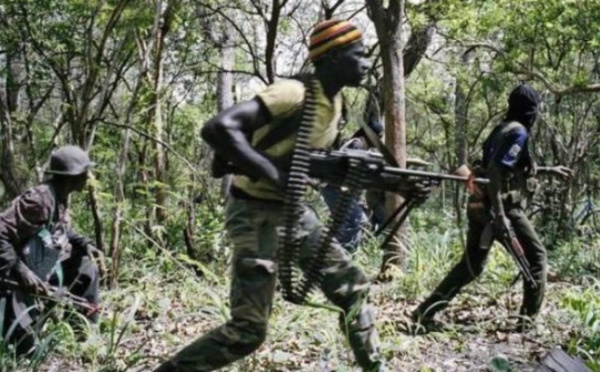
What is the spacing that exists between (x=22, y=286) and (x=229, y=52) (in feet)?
32.4

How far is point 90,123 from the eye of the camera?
721cm

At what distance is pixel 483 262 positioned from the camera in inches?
235

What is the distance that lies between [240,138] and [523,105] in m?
3.07

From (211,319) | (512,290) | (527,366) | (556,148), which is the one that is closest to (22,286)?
(211,319)

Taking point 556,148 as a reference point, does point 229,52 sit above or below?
above

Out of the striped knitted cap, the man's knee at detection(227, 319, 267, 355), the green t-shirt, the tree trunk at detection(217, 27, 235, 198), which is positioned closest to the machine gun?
the green t-shirt

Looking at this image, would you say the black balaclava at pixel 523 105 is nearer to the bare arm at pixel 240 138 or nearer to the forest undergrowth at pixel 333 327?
the forest undergrowth at pixel 333 327

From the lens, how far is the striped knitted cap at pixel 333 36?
375 centimetres

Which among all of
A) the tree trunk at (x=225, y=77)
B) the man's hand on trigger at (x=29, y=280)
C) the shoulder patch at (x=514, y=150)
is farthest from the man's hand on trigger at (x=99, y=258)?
the tree trunk at (x=225, y=77)

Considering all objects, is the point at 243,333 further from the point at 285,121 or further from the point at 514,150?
the point at 514,150

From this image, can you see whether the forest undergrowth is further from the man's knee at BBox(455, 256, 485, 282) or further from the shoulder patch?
the shoulder patch

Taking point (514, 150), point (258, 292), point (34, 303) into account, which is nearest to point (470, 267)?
point (514, 150)

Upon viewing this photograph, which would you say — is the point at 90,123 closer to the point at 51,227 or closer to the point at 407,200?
the point at 51,227

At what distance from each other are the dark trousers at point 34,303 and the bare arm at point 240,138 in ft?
6.21
